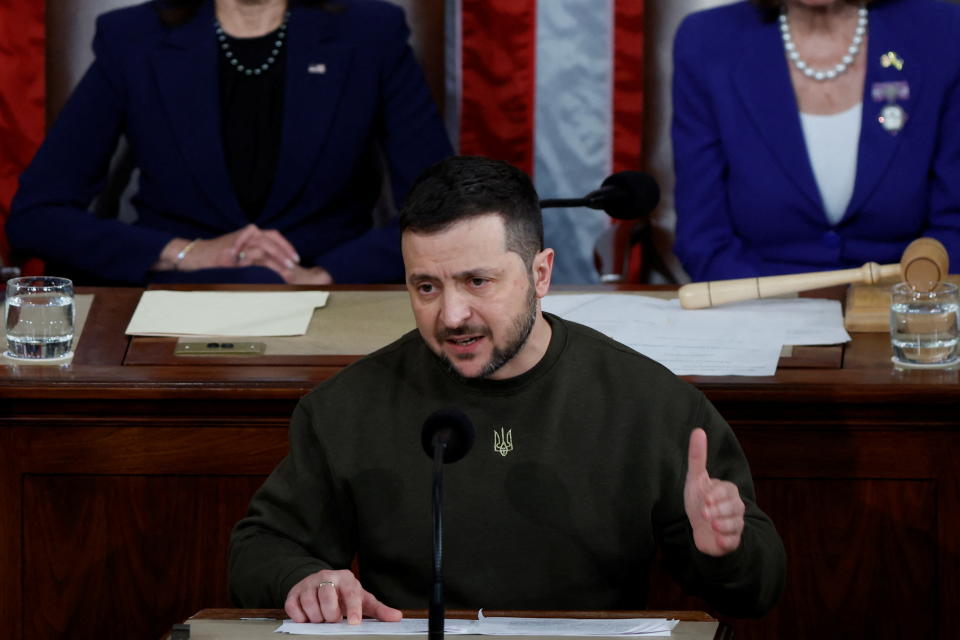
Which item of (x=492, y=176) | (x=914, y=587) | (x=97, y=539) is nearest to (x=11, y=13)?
(x=97, y=539)

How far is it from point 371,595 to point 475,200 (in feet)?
1.58

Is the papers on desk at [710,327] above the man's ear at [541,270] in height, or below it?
below

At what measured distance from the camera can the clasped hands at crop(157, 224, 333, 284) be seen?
3473mm

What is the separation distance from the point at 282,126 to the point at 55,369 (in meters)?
1.32

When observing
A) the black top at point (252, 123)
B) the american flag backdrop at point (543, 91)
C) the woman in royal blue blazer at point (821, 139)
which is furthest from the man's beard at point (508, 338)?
the american flag backdrop at point (543, 91)

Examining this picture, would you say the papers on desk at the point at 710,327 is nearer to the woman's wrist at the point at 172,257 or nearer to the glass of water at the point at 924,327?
the glass of water at the point at 924,327

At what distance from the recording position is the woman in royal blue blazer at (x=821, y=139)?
337cm

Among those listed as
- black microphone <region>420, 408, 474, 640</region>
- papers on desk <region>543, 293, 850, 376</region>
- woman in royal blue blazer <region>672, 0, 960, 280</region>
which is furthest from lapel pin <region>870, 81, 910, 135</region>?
black microphone <region>420, 408, 474, 640</region>

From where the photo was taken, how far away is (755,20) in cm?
349

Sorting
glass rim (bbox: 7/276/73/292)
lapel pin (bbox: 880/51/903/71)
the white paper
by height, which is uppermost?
lapel pin (bbox: 880/51/903/71)

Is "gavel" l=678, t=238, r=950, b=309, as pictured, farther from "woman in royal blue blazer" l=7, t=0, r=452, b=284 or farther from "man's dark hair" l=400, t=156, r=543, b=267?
"woman in royal blue blazer" l=7, t=0, r=452, b=284

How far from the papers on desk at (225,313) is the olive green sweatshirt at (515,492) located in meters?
0.66

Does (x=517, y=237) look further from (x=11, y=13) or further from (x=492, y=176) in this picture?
(x=11, y=13)

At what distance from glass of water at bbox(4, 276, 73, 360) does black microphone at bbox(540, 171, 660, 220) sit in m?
0.77
